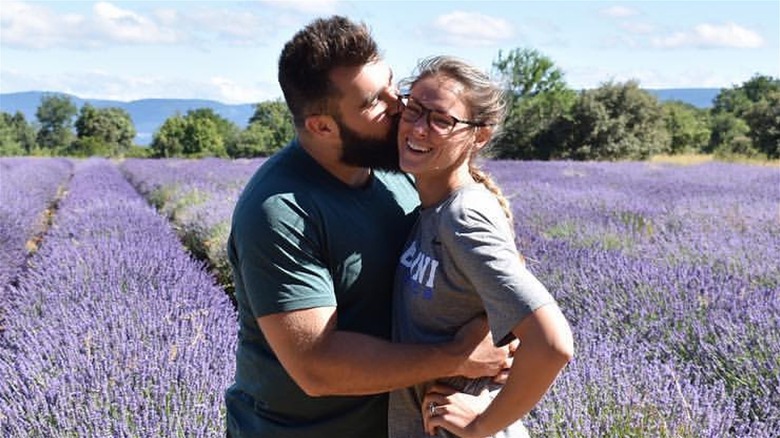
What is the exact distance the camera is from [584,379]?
239 centimetres

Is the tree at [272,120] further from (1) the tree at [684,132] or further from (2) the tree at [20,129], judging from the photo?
(1) the tree at [684,132]

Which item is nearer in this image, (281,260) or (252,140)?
(281,260)

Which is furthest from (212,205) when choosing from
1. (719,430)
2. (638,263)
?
(719,430)

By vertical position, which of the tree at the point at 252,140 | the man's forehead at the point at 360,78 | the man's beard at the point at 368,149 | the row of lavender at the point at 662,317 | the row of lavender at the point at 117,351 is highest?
the man's forehead at the point at 360,78

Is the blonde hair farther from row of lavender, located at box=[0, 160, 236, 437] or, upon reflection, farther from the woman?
row of lavender, located at box=[0, 160, 236, 437]

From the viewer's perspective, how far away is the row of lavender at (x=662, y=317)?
7.26ft

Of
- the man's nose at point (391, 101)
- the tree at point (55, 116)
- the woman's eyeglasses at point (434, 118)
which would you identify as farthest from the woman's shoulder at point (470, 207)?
the tree at point (55, 116)

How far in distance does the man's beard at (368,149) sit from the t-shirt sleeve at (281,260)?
0.16 m

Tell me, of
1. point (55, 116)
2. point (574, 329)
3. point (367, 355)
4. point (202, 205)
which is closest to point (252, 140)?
point (55, 116)

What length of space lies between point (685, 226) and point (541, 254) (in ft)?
6.23

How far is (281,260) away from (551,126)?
3624 centimetres

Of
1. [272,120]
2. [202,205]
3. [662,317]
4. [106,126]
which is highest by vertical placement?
[662,317]

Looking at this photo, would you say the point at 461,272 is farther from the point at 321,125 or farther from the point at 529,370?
the point at 321,125

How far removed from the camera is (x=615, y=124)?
35156 mm
